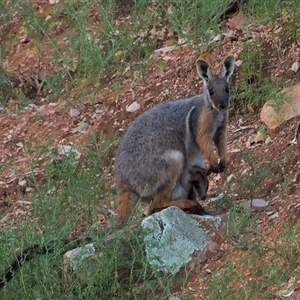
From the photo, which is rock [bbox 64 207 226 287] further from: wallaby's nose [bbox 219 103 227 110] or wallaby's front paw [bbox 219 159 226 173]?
wallaby's nose [bbox 219 103 227 110]

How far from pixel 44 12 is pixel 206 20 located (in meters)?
2.61

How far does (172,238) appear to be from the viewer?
23.2 feet

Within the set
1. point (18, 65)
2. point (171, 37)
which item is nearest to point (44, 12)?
point (18, 65)

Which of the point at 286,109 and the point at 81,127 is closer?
the point at 286,109

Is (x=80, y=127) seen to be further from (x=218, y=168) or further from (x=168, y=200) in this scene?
(x=168, y=200)

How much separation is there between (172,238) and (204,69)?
1612 millimetres

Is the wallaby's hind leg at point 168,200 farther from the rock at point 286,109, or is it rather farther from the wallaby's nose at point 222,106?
the rock at point 286,109

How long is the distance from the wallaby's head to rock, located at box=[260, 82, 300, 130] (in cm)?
88

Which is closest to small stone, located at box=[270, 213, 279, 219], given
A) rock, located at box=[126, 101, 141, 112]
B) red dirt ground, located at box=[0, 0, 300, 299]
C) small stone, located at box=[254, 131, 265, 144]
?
red dirt ground, located at box=[0, 0, 300, 299]

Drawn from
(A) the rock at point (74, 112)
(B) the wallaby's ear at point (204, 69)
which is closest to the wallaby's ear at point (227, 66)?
(B) the wallaby's ear at point (204, 69)

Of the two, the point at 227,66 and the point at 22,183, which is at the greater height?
the point at 227,66

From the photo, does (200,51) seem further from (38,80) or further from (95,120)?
(38,80)

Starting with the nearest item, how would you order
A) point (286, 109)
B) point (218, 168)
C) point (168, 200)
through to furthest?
1. point (168, 200)
2. point (218, 168)
3. point (286, 109)

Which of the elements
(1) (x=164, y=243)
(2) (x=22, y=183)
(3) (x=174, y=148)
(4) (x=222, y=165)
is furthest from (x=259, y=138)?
(2) (x=22, y=183)
